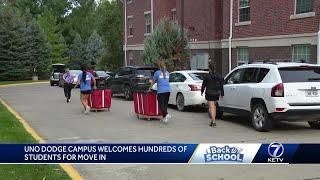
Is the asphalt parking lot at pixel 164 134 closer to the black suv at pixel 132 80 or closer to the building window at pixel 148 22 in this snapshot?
the black suv at pixel 132 80

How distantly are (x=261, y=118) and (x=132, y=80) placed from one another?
11.4 meters

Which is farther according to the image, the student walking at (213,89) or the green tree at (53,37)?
the green tree at (53,37)

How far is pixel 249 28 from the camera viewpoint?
85.0ft

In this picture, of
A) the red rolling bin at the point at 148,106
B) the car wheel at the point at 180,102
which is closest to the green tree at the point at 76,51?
the car wheel at the point at 180,102

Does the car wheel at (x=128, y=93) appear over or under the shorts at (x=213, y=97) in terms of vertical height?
under

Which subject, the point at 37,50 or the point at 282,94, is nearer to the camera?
the point at 282,94

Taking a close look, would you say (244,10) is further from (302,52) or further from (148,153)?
(148,153)

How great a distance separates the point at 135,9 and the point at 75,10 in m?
39.7

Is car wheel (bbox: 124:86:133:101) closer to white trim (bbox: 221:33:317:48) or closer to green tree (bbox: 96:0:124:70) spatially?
white trim (bbox: 221:33:317:48)

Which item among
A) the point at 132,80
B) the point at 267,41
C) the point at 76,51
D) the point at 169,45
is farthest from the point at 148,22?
the point at 76,51

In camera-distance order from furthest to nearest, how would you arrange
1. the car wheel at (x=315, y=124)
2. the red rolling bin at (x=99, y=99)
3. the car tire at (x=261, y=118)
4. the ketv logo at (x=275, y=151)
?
the red rolling bin at (x=99, y=99) < the car wheel at (x=315, y=124) < the car tire at (x=261, y=118) < the ketv logo at (x=275, y=151)

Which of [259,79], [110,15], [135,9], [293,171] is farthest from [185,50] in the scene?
[110,15]

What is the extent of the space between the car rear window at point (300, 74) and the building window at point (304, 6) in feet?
33.1

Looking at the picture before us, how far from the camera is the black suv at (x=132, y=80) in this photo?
2303 cm
